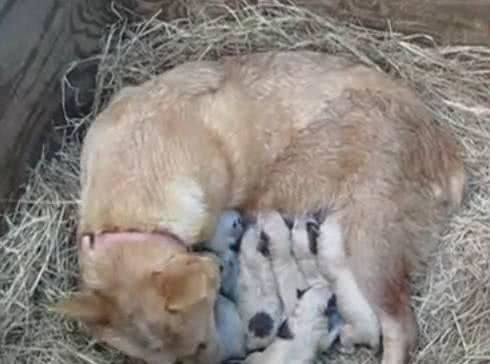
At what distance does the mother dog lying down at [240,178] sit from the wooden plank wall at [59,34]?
27cm

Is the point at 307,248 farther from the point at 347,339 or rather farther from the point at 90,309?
the point at 90,309

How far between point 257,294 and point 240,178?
0.36 meters

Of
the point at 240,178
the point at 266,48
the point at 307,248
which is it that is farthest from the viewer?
the point at 266,48

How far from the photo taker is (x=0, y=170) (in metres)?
4.05

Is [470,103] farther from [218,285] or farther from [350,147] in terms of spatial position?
[218,285]

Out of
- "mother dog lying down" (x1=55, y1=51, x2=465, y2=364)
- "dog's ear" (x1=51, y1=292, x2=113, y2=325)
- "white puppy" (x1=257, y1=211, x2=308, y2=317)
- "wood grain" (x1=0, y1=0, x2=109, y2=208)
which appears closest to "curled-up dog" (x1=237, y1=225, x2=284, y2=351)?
"white puppy" (x1=257, y1=211, x2=308, y2=317)

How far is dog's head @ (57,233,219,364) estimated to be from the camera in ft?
11.2

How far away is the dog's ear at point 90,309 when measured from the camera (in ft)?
11.4

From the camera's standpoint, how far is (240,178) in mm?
3990

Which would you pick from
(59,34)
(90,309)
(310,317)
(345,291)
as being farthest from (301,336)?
(59,34)

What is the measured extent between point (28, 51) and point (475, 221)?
57.9 inches

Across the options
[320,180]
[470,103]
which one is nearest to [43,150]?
[320,180]

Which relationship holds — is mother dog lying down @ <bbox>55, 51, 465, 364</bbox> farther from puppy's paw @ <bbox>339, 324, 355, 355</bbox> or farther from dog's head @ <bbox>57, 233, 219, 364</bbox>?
puppy's paw @ <bbox>339, 324, 355, 355</bbox>

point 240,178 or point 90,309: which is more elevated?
point 90,309
